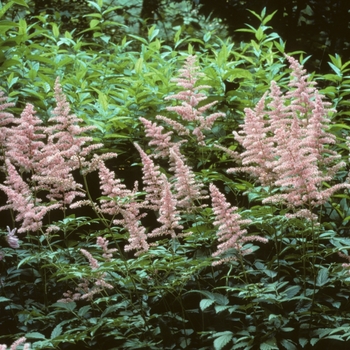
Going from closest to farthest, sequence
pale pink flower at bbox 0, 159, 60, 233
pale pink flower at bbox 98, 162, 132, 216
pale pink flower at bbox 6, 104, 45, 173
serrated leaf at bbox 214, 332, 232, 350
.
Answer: serrated leaf at bbox 214, 332, 232, 350 → pale pink flower at bbox 98, 162, 132, 216 → pale pink flower at bbox 0, 159, 60, 233 → pale pink flower at bbox 6, 104, 45, 173

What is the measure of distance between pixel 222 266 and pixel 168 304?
387mm

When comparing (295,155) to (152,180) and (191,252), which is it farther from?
(191,252)

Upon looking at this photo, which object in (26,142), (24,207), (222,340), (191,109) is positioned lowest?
(222,340)

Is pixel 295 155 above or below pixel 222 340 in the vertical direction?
above

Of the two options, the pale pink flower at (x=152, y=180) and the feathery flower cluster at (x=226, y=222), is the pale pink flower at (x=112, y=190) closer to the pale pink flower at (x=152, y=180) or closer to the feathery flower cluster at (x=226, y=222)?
the pale pink flower at (x=152, y=180)

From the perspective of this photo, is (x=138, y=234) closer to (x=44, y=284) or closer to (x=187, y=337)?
(x=187, y=337)

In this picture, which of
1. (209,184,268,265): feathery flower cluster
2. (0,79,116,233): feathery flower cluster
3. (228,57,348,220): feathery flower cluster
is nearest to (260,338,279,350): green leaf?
(209,184,268,265): feathery flower cluster

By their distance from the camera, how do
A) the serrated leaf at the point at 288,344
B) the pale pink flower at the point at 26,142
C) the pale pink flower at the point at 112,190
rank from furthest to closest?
the pale pink flower at the point at 26,142, the pale pink flower at the point at 112,190, the serrated leaf at the point at 288,344

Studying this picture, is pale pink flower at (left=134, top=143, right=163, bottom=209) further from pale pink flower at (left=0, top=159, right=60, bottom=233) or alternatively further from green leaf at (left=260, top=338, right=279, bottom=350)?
green leaf at (left=260, top=338, right=279, bottom=350)

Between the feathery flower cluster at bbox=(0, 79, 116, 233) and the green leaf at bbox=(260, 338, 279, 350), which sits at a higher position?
the feathery flower cluster at bbox=(0, 79, 116, 233)

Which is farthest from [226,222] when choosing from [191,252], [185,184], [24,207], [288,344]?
[24,207]

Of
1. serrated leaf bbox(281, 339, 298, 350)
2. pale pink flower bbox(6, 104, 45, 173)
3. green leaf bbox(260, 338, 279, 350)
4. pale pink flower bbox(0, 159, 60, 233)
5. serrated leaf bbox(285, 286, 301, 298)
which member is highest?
pale pink flower bbox(6, 104, 45, 173)

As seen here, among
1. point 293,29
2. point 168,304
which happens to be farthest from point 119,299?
point 293,29

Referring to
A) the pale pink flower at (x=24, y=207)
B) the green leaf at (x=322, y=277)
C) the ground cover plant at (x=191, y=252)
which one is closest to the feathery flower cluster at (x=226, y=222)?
the ground cover plant at (x=191, y=252)
